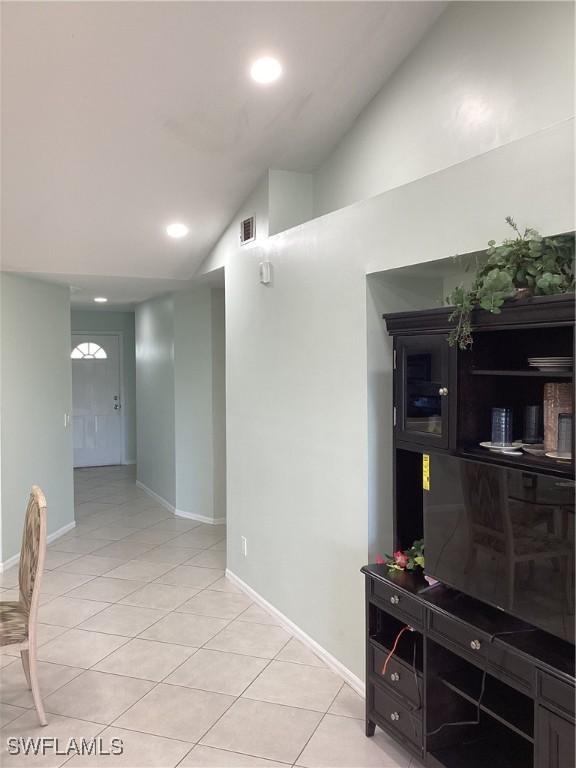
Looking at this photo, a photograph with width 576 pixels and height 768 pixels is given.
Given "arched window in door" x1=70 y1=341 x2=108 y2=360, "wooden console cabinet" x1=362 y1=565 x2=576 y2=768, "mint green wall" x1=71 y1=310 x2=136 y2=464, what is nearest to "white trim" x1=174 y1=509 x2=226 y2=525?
"mint green wall" x1=71 y1=310 x2=136 y2=464

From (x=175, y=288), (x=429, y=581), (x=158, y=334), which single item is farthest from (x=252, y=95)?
(x=158, y=334)

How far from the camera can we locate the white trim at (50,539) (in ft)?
16.7

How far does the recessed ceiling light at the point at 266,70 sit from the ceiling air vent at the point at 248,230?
46.0 inches

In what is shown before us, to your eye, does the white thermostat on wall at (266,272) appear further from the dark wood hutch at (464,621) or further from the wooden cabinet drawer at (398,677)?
the wooden cabinet drawer at (398,677)

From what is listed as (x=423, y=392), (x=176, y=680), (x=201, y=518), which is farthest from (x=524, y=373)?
(x=201, y=518)

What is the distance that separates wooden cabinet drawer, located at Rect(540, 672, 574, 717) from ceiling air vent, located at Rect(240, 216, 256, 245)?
10.8 ft

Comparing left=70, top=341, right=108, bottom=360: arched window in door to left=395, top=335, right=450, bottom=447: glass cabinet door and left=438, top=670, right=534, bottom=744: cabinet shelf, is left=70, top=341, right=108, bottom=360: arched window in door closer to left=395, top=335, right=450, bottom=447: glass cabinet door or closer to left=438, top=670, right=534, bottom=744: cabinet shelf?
left=395, top=335, right=450, bottom=447: glass cabinet door

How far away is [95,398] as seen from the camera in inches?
380

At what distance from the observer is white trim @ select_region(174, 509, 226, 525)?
20.9ft

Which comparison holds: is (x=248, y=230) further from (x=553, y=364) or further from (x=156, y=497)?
(x=156, y=497)

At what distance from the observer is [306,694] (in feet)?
10.3

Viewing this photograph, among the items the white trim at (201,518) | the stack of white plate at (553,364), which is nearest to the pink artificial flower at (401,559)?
the stack of white plate at (553,364)

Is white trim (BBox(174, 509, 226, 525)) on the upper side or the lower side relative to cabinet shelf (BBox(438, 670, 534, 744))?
lower

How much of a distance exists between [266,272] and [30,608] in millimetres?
2353
